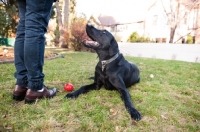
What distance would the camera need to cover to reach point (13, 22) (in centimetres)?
863

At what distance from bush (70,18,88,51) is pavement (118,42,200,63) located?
278 centimetres

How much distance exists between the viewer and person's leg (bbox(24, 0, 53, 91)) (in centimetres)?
178

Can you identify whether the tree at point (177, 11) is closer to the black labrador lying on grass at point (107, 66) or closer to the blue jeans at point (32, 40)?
the black labrador lying on grass at point (107, 66)

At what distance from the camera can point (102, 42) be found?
2.67 meters

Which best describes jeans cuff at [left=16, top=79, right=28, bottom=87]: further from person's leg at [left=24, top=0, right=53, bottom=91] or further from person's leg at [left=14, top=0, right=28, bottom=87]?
person's leg at [left=24, top=0, right=53, bottom=91]

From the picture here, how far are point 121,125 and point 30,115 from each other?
902 mm

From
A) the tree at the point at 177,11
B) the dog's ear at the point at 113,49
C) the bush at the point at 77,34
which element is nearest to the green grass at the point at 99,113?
the dog's ear at the point at 113,49

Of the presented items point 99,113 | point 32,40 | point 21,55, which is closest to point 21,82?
point 21,55

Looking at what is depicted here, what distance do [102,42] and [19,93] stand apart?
1.34m

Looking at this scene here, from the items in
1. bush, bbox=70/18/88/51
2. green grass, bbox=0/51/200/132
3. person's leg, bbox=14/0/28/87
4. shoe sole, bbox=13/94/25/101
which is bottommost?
green grass, bbox=0/51/200/132

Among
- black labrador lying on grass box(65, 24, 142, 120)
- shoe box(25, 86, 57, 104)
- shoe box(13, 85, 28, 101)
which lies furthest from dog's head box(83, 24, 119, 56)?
shoe box(13, 85, 28, 101)

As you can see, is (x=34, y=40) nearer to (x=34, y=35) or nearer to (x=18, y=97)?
(x=34, y=35)

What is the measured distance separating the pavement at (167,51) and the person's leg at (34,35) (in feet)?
27.5

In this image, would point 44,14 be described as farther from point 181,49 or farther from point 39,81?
point 181,49
